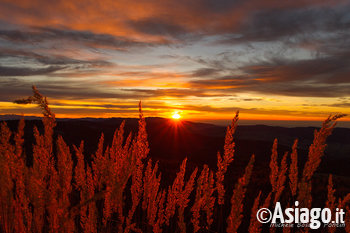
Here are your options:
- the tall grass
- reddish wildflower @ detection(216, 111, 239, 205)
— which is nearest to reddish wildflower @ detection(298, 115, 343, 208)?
the tall grass

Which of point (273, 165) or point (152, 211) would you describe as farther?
point (273, 165)

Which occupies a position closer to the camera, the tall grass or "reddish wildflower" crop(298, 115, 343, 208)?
the tall grass

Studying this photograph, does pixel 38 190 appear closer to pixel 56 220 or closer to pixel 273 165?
pixel 56 220

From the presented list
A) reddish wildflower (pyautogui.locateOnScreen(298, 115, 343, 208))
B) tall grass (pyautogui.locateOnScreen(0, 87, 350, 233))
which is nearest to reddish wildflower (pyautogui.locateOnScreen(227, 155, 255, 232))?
tall grass (pyautogui.locateOnScreen(0, 87, 350, 233))

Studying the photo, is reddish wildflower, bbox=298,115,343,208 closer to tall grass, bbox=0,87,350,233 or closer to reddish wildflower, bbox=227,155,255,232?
tall grass, bbox=0,87,350,233

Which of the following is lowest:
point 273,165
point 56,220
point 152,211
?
point 152,211

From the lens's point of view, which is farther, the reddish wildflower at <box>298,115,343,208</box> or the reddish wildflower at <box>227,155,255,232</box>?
the reddish wildflower at <box>298,115,343,208</box>

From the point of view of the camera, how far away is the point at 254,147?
79.2 meters

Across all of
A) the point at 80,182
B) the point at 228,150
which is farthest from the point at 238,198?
the point at 80,182

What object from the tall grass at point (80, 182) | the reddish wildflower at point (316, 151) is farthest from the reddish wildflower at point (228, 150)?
the reddish wildflower at point (316, 151)

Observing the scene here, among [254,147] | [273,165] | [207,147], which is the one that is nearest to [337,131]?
[254,147]

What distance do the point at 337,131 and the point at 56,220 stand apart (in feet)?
616

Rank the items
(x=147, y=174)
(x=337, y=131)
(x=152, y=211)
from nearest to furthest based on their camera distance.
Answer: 1. (x=152, y=211)
2. (x=147, y=174)
3. (x=337, y=131)

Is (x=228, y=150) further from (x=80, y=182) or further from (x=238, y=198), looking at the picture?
(x=80, y=182)
